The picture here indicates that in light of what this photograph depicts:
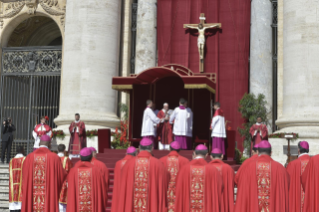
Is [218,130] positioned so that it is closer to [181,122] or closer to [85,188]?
[181,122]

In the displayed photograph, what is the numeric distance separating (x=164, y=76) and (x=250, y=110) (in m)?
3.10

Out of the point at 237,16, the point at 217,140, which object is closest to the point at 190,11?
the point at 237,16

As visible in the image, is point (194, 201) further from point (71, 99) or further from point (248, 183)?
point (71, 99)

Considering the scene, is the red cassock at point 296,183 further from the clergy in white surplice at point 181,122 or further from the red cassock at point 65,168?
the clergy in white surplice at point 181,122

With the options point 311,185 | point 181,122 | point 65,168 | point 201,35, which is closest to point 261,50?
point 201,35

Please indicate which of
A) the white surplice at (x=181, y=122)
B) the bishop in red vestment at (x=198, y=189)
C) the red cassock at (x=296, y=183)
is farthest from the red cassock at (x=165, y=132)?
the bishop in red vestment at (x=198, y=189)

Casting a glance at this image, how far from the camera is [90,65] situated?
18906 mm

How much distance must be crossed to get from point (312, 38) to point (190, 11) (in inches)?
193

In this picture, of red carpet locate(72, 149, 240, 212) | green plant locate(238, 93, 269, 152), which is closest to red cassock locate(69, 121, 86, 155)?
red carpet locate(72, 149, 240, 212)

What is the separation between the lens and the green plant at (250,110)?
17.7 m

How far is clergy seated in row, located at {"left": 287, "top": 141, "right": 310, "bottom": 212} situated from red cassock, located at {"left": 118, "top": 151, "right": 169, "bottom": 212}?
2590 millimetres

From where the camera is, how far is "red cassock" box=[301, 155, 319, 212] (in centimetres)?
880

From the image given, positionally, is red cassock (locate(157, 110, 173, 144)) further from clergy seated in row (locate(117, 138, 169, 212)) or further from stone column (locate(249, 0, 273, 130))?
clergy seated in row (locate(117, 138, 169, 212))

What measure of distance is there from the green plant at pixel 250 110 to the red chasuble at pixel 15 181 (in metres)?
8.32
